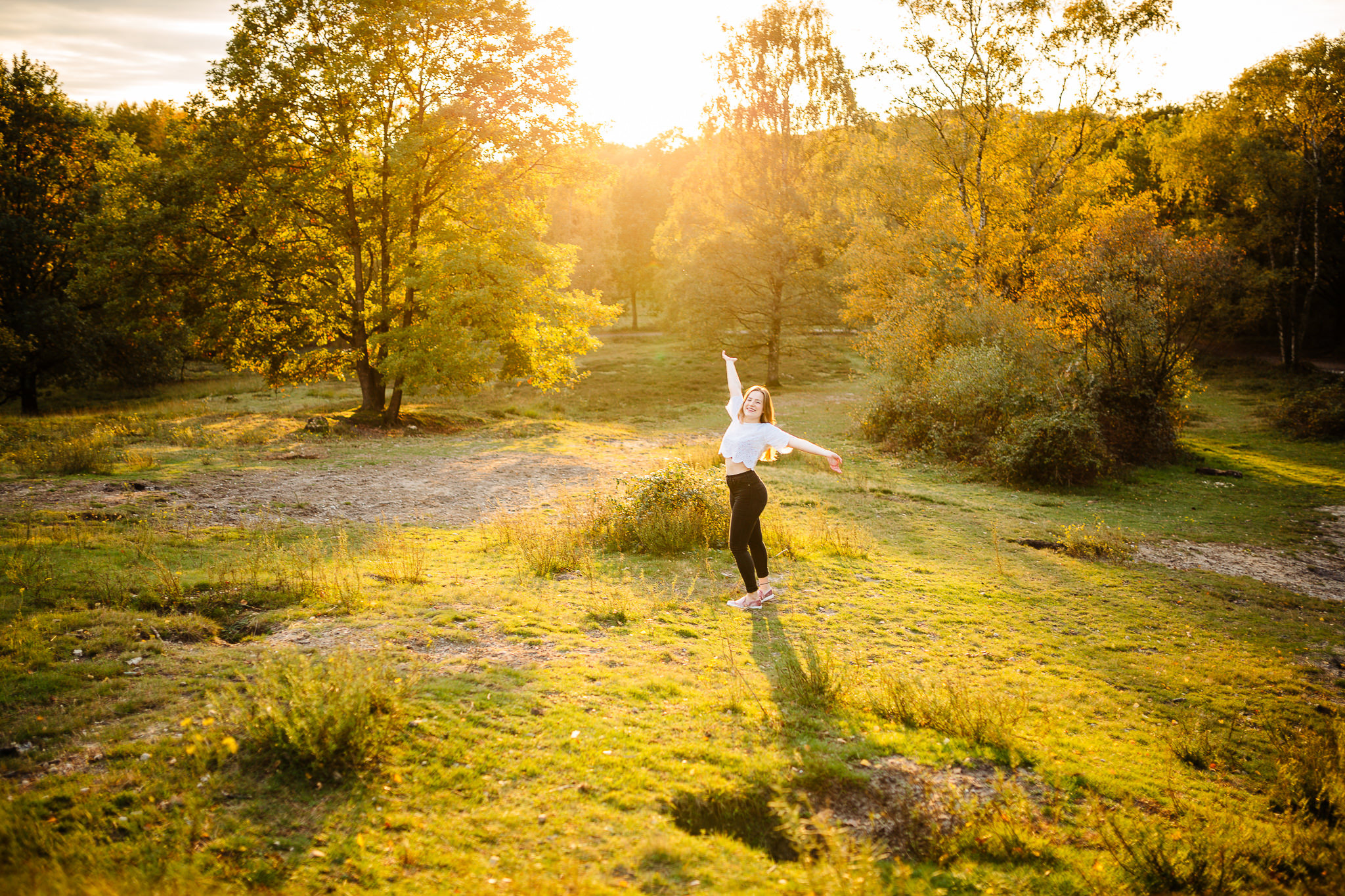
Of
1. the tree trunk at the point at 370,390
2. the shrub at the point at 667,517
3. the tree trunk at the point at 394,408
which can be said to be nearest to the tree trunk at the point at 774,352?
the tree trunk at the point at 394,408

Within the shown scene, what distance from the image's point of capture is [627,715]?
5414 mm

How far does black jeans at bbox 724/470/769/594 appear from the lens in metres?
7.66

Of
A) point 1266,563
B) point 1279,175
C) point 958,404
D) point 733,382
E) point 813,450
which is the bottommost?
point 1266,563

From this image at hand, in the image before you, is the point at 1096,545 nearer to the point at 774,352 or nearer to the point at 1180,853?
the point at 1180,853

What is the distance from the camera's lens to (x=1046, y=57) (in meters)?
25.6

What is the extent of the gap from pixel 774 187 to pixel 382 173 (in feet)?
69.0

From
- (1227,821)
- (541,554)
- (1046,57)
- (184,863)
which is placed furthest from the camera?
(1046,57)

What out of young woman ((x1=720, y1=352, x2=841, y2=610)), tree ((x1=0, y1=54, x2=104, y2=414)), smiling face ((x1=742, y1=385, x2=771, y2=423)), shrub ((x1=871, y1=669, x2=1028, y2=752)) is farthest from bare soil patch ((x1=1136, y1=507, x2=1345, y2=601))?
tree ((x1=0, y1=54, x2=104, y2=414))

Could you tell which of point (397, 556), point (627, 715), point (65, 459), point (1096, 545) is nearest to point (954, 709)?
point (627, 715)

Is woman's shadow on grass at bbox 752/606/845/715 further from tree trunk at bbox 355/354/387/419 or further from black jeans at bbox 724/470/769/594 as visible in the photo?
tree trunk at bbox 355/354/387/419

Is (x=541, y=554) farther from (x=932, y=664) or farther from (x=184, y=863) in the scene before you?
(x=184, y=863)

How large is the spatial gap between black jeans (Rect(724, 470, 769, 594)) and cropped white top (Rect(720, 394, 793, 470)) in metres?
0.18

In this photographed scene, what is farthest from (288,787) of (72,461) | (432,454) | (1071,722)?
(432,454)

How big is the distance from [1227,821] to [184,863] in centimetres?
642
